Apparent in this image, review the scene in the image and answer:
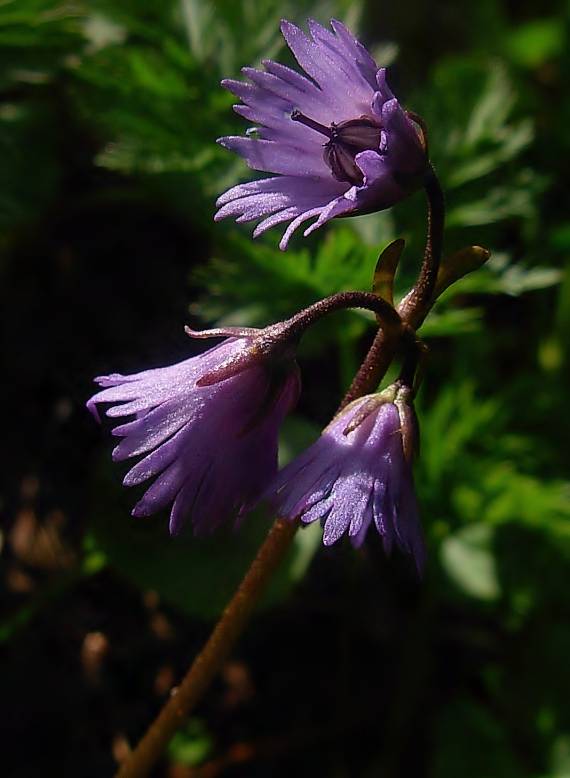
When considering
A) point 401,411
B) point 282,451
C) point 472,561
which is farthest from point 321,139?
point 472,561

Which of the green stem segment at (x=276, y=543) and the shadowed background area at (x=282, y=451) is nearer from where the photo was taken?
the green stem segment at (x=276, y=543)

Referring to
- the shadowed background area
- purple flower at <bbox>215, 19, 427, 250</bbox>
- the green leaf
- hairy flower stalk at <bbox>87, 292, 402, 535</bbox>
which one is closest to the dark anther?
purple flower at <bbox>215, 19, 427, 250</bbox>

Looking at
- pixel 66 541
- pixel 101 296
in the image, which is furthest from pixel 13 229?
pixel 66 541

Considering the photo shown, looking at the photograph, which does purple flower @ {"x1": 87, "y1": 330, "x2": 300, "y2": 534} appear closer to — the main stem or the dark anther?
the main stem

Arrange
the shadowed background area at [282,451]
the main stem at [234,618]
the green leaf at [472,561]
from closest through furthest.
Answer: the main stem at [234,618] < the shadowed background area at [282,451] < the green leaf at [472,561]

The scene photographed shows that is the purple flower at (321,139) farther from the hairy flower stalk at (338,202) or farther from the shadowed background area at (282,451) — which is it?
the shadowed background area at (282,451)

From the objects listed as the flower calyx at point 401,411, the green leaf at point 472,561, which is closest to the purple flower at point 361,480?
the flower calyx at point 401,411

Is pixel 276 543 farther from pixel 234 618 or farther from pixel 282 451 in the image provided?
pixel 282 451

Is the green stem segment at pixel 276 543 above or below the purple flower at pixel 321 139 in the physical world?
below
